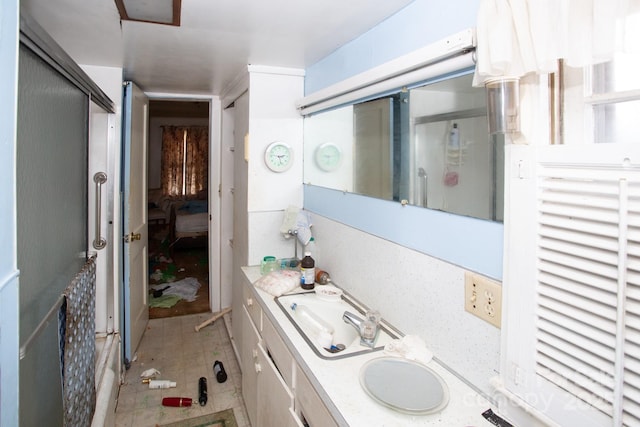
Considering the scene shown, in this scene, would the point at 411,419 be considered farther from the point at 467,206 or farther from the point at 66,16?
Result: the point at 66,16

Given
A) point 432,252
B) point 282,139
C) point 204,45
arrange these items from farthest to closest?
1. point 282,139
2. point 204,45
3. point 432,252

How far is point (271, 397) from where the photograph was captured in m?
1.60

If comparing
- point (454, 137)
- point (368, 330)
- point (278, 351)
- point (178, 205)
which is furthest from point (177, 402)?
point (178, 205)

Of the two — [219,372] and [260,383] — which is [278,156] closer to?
[260,383]

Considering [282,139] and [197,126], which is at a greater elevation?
[197,126]

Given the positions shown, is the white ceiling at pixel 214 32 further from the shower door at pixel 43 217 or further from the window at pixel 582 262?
the window at pixel 582 262

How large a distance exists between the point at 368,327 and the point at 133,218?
77.1 inches

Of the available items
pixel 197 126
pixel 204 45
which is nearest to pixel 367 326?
pixel 204 45

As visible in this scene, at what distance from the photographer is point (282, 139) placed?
2.33m

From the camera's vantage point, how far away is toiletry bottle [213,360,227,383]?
2.53 m

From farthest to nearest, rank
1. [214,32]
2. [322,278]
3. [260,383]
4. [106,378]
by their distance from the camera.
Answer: [322,278] → [106,378] → [260,383] → [214,32]

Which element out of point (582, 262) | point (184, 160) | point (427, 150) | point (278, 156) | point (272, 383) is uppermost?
point (184, 160)

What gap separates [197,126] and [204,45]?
515 centimetres

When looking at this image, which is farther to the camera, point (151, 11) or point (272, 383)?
point (272, 383)
